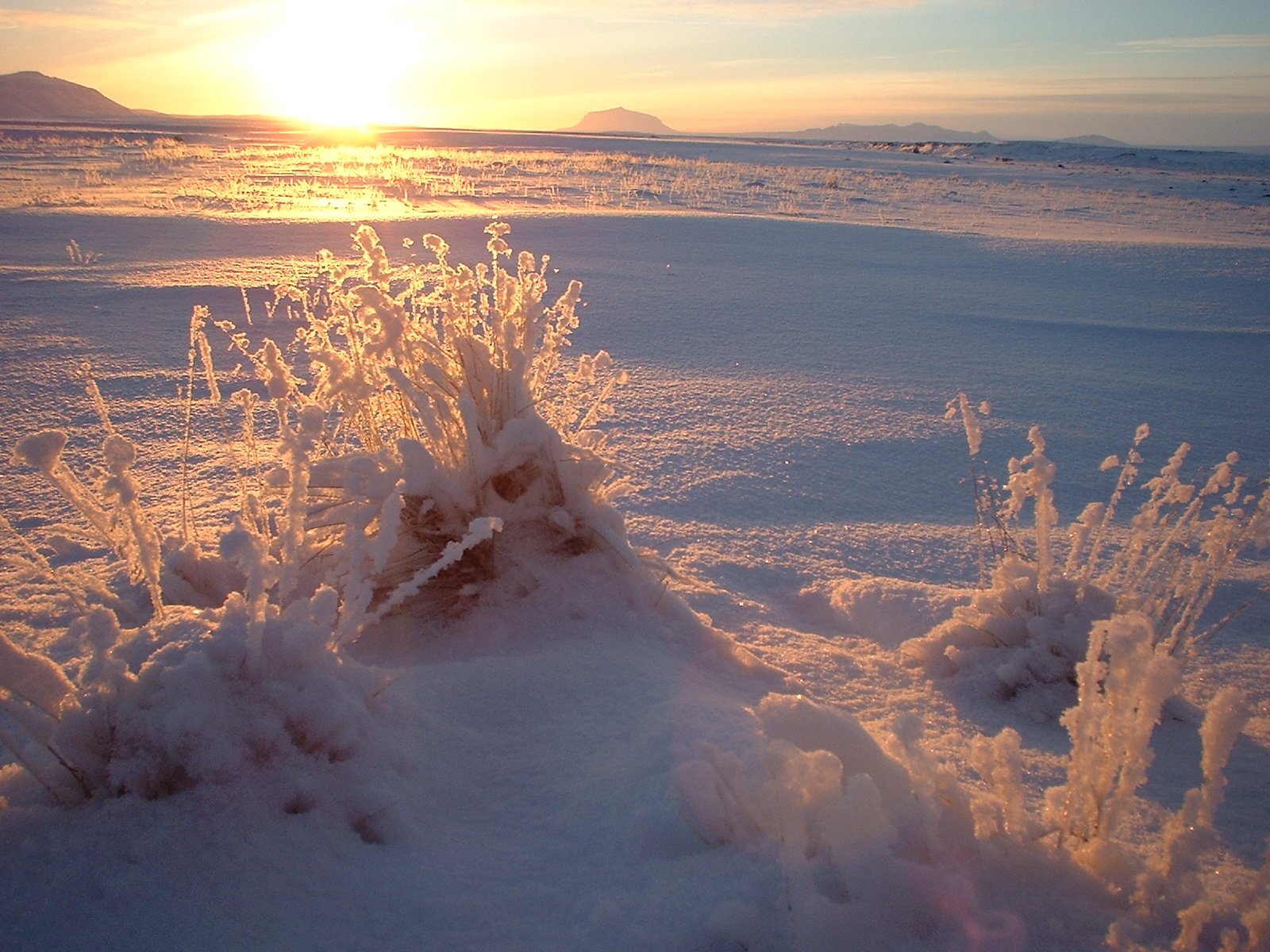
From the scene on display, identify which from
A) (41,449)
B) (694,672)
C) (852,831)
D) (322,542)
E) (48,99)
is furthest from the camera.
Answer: (48,99)

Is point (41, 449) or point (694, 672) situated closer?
point (41, 449)

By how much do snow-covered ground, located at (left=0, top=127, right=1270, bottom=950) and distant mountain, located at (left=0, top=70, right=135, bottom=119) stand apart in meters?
78.2

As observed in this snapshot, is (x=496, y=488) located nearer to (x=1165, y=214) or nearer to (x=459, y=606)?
(x=459, y=606)

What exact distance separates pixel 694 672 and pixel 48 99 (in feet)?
320

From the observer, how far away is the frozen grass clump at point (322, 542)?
106cm

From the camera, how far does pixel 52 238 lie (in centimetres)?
717

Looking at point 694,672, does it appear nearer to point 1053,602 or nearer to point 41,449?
point 1053,602

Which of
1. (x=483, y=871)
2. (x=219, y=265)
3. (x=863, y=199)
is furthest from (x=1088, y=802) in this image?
(x=863, y=199)

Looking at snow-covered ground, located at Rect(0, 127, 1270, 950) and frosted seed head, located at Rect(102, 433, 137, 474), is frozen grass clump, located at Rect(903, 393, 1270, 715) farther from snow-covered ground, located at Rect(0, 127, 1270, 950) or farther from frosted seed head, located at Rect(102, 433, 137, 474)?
frosted seed head, located at Rect(102, 433, 137, 474)

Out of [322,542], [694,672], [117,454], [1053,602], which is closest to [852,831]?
[694,672]

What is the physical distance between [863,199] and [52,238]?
43.6 feet

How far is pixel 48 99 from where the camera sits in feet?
243

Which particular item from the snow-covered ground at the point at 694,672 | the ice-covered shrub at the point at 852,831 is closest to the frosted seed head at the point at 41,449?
the snow-covered ground at the point at 694,672

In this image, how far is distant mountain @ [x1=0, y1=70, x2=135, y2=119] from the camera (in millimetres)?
67938
